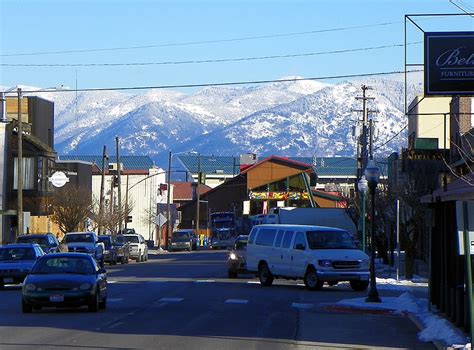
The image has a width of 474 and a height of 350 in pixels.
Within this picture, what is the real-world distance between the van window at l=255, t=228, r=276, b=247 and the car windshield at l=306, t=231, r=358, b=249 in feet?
6.90

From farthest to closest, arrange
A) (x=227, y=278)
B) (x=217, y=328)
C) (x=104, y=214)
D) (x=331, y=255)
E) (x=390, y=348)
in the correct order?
(x=104, y=214), (x=227, y=278), (x=331, y=255), (x=217, y=328), (x=390, y=348)

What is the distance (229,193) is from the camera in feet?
450

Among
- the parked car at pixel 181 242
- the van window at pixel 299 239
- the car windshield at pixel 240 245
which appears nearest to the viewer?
the van window at pixel 299 239

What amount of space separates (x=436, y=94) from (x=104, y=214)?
65.6 m

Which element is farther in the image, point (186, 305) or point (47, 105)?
point (47, 105)

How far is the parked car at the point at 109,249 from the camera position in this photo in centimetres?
5830

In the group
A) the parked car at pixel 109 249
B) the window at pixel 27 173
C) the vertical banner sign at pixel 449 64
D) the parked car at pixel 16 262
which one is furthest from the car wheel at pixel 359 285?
the window at pixel 27 173

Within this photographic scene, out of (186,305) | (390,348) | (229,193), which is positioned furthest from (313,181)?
(390,348)

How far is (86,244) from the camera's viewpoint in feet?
174

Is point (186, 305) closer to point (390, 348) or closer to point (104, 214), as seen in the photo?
point (390, 348)

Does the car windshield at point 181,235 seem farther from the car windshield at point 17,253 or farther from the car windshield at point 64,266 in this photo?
the car windshield at point 64,266

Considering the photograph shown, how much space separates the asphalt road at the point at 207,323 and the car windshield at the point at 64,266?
97 cm

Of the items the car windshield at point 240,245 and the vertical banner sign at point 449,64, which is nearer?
the vertical banner sign at point 449,64

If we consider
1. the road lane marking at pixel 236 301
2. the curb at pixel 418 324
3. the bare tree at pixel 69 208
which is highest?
the bare tree at pixel 69 208
